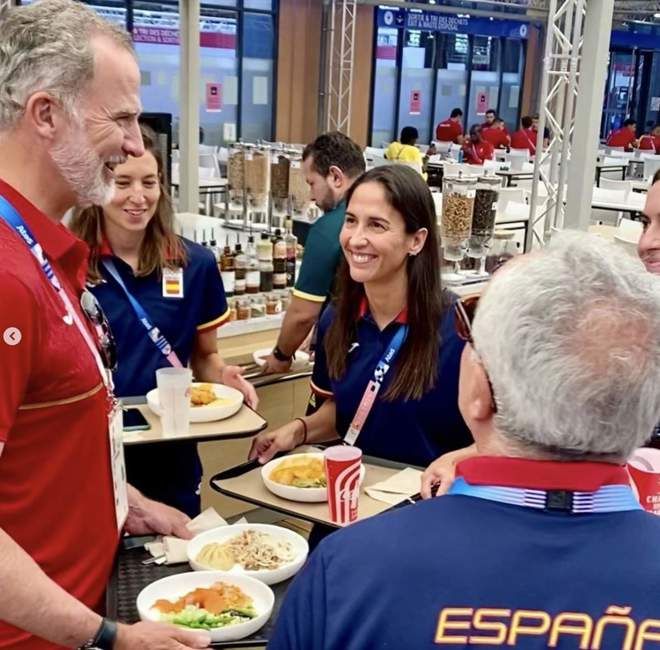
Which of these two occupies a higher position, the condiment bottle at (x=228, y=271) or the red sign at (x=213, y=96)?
the red sign at (x=213, y=96)

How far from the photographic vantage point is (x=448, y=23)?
1767 centimetres

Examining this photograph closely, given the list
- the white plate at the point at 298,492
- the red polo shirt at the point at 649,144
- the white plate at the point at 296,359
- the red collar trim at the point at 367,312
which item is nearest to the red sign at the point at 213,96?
the red polo shirt at the point at 649,144

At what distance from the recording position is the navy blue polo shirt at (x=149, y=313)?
2420mm

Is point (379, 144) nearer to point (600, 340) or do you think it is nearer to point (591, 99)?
point (591, 99)

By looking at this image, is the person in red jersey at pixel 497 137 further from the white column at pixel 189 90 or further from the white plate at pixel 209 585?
the white plate at pixel 209 585

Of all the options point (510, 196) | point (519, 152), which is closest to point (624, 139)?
point (519, 152)

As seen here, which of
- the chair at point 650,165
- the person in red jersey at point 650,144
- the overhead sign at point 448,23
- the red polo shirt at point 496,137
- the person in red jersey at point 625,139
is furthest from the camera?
the overhead sign at point 448,23

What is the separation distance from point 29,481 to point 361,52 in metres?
16.2

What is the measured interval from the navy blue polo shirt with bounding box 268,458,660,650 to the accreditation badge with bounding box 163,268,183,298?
162 cm

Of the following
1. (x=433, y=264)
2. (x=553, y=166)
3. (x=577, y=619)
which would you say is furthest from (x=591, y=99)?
(x=577, y=619)

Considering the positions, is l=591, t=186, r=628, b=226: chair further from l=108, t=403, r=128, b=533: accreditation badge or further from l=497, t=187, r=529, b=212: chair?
l=108, t=403, r=128, b=533: accreditation badge

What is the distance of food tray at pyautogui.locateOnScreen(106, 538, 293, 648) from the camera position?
57.2 inches

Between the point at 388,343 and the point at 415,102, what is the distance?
16.4 meters

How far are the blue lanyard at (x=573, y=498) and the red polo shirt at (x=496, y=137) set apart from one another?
14724 mm
